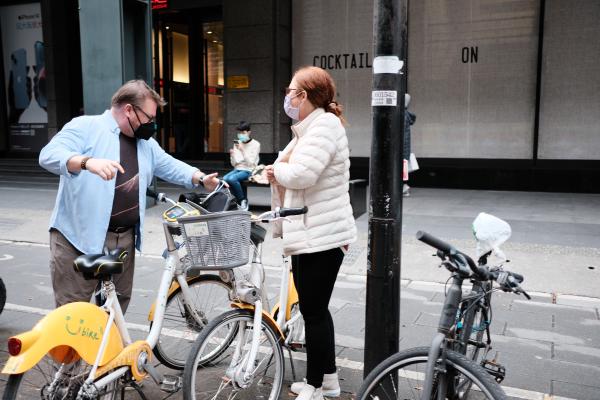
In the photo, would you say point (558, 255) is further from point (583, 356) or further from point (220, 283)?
point (220, 283)

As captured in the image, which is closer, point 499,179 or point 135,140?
point 135,140

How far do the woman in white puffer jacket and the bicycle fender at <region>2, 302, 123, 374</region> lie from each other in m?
1.05

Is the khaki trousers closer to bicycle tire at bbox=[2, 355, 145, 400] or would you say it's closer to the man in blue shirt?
the man in blue shirt

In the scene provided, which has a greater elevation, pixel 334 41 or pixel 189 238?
pixel 334 41

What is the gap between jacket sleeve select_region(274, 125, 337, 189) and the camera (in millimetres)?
2916

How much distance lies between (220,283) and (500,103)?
10151 millimetres

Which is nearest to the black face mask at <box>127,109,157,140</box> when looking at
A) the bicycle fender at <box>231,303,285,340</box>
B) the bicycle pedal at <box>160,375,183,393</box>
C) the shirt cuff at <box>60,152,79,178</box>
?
the shirt cuff at <box>60,152,79,178</box>

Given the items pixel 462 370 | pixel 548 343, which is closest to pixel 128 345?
pixel 462 370

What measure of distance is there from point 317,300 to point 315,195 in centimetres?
60

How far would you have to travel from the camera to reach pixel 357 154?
13.5 meters

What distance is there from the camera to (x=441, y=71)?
41.3 feet

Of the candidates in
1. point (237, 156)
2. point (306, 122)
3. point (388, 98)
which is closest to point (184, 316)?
point (306, 122)

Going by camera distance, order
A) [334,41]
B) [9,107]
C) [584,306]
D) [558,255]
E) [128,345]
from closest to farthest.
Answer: [128,345]
[584,306]
[558,255]
[334,41]
[9,107]

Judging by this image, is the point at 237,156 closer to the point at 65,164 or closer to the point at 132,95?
the point at 132,95
